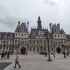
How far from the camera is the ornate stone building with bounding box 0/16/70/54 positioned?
85750mm

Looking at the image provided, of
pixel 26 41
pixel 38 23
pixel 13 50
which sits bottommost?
pixel 13 50

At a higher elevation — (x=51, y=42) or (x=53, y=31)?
(x=53, y=31)

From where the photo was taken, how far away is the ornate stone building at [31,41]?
8575 cm

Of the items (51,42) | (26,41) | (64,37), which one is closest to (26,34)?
(26,41)

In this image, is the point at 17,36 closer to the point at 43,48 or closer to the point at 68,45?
the point at 43,48

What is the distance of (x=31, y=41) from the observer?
285ft

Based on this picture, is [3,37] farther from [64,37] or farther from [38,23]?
[64,37]

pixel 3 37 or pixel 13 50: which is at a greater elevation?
pixel 3 37

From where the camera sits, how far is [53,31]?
90438mm

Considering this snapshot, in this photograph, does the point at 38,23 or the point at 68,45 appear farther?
the point at 38,23

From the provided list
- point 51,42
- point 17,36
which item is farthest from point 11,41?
point 51,42

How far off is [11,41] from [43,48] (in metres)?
20.7

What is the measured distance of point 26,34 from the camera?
86.6 metres

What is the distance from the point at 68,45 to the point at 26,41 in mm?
27425
